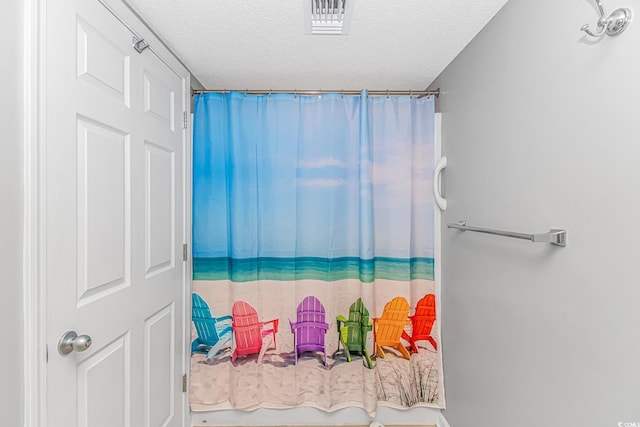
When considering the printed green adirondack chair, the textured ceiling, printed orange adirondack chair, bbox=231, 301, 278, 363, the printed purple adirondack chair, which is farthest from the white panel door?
the printed green adirondack chair

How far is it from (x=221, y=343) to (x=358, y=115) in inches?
66.5

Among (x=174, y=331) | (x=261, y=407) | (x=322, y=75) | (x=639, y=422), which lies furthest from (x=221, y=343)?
(x=639, y=422)

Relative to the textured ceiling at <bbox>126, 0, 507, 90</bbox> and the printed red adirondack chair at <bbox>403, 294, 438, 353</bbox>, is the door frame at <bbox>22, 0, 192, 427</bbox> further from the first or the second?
the printed red adirondack chair at <bbox>403, 294, 438, 353</bbox>

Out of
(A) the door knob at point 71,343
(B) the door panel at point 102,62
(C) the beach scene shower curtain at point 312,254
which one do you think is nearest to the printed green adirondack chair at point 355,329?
(C) the beach scene shower curtain at point 312,254

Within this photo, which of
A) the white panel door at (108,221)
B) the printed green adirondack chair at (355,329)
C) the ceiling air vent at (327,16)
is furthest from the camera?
the printed green adirondack chair at (355,329)

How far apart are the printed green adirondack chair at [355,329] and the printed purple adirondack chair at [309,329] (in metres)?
0.12

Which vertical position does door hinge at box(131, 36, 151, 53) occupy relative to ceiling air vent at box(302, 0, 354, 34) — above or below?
below

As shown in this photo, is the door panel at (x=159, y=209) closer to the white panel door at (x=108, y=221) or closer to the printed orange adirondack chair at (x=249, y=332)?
the white panel door at (x=108, y=221)

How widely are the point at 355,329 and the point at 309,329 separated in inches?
11.6

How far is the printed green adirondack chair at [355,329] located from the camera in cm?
207

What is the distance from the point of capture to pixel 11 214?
2.84 ft

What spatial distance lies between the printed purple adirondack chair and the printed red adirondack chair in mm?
538

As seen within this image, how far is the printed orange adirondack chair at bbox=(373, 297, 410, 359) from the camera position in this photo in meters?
2.10

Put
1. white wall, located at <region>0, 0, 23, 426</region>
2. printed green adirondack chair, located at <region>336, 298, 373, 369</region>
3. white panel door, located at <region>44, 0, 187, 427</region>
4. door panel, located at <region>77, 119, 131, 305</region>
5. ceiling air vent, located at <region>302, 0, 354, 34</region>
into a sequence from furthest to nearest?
1. printed green adirondack chair, located at <region>336, 298, 373, 369</region>
2. ceiling air vent, located at <region>302, 0, 354, 34</region>
3. door panel, located at <region>77, 119, 131, 305</region>
4. white panel door, located at <region>44, 0, 187, 427</region>
5. white wall, located at <region>0, 0, 23, 426</region>
